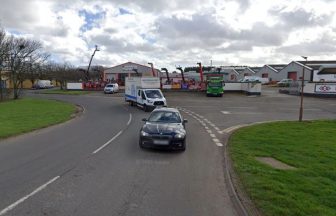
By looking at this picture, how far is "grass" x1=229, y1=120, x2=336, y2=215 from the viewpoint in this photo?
20.3ft

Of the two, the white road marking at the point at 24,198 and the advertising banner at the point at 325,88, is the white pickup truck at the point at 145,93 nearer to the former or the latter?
the white road marking at the point at 24,198

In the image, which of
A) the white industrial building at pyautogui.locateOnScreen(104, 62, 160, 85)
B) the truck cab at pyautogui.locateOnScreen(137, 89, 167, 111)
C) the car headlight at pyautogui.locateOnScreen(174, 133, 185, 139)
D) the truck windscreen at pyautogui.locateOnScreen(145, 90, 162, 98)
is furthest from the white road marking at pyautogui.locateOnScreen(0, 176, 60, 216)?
the white industrial building at pyautogui.locateOnScreen(104, 62, 160, 85)

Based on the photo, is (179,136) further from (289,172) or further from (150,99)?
(150,99)

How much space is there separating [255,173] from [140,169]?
300 cm

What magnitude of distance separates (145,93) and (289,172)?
70.8ft

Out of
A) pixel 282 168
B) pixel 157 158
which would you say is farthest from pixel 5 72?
pixel 282 168

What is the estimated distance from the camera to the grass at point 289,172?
6.19 meters

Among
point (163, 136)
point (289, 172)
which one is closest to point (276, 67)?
point (163, 136)

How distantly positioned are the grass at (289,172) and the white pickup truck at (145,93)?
1347 centimetres

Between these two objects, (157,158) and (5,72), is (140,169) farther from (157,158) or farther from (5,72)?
(5,72)

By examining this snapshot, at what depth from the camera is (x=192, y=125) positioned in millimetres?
19766

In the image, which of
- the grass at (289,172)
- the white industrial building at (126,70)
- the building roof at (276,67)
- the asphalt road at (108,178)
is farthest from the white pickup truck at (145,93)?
the building roof at (276,67)

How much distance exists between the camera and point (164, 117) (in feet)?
44.8

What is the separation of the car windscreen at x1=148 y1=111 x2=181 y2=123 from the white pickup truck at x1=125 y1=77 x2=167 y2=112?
45.8ft
